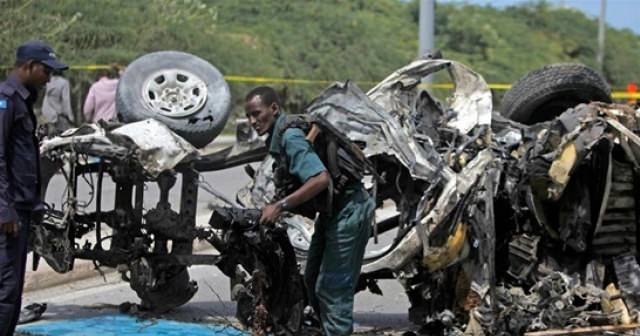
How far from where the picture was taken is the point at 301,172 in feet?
17.5

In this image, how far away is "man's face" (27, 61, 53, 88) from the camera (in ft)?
18.7

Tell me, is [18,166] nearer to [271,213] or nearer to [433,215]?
[271,213]

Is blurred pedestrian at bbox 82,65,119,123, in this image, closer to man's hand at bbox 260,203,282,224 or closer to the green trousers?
the green trousers

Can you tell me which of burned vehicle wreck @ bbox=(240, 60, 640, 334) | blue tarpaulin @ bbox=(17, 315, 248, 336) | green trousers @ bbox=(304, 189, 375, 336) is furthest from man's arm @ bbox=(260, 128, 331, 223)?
blue tarpaulin @ bbox=(17, 315, 248, 336)

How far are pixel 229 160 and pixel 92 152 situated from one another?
3.18 ft

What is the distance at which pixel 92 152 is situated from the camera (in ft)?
22.3

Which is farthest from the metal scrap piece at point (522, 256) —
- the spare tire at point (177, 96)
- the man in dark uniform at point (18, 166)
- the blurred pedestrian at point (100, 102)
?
the blurred pedestrian at point (100, 102)

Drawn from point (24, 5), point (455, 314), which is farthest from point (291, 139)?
point (24, 5)

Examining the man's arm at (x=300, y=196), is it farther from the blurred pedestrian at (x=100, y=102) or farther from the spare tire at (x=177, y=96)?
the blurred pedestrian at (x=100, y=102)

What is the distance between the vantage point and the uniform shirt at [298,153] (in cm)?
532

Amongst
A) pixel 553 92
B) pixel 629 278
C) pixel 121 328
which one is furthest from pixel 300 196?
pixel 553 92

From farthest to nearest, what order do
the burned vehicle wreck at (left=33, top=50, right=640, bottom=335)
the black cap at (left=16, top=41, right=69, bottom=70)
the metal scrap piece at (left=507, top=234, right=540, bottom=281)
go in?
the metal scrap piece at (left=507, top=234, right=540, bottom=281)
the burned vehicle wreck at (left=33, top=50, right=640, bottom=335)
the black cap at (left=16, top=41, right=69, bottom=70)

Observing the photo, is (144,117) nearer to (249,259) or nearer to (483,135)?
(249,259)

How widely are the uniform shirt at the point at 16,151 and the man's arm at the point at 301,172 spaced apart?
1295 millimetres
